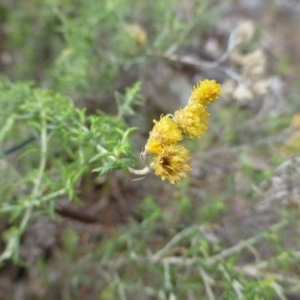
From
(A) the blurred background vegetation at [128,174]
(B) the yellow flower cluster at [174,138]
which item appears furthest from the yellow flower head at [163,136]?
(A) the blurred background vegetation at [128,174]

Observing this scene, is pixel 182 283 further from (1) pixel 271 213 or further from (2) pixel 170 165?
(2) pixel 170 165

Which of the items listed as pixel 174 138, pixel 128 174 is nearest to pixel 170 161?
pixel 174 138

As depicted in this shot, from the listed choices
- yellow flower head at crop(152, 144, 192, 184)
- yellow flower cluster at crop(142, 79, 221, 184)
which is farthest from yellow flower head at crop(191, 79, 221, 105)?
yellow flower head at crop(152, 144, 192, 184)

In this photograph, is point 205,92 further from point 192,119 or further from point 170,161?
point 170,161

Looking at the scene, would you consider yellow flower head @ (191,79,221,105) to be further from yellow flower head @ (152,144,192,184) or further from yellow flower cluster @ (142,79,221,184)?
yellow flower head @ (152,144,192,184)

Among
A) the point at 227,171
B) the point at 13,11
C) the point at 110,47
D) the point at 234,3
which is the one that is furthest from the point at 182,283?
the point at 234,3

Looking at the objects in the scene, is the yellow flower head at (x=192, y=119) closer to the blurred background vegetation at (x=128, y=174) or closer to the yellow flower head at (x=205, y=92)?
the yellow flower head at (x=205, y=92)
